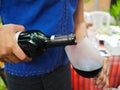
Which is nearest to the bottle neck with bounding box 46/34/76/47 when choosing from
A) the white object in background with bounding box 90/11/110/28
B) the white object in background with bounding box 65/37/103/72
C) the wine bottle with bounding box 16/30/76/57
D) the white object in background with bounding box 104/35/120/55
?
the wine bottle with bounding box 16/30/76/57

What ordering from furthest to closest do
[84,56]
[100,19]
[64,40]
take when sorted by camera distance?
[100,19] → [84,56] → [64,40]

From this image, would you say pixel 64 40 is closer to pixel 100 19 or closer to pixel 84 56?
pixel 84 56

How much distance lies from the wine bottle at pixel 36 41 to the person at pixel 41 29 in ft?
0.29

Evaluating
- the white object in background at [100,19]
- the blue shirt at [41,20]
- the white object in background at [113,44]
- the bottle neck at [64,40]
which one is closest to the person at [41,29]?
the blue shirt at [41,20]

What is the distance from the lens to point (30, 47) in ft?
1.71

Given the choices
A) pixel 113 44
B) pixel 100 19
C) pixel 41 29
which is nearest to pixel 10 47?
pixel 41 29

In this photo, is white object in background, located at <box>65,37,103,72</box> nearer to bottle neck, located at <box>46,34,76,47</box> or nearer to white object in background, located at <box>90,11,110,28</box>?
bottle neck, located at <box>46,34,76,47</box>

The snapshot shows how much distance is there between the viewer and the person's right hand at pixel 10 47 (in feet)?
1.65

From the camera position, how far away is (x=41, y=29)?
68 centimetres

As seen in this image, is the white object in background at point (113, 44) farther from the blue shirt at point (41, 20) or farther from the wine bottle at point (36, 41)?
the wine bottle at point (36, 41)

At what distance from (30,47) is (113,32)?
5.53 feet

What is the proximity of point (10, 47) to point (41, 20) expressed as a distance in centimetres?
21

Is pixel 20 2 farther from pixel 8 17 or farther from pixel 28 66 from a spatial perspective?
pixel 28 66

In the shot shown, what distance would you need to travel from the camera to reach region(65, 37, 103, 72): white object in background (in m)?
0.64
